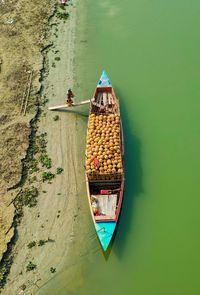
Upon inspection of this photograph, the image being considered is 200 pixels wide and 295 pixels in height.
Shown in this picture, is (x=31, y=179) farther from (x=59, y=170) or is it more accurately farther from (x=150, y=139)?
(x=150, y=139)

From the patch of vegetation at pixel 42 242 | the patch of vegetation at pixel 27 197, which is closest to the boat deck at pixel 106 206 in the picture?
the patch of vegetation at pixel 42 242

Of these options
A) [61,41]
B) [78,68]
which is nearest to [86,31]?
[61,41]

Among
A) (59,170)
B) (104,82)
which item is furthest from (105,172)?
(104,82)

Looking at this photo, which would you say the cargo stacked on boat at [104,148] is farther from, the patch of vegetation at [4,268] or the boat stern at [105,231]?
the patch of vegetation at [4,268]

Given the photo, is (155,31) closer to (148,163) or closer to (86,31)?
(86,31)

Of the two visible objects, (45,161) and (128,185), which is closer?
(128,185)

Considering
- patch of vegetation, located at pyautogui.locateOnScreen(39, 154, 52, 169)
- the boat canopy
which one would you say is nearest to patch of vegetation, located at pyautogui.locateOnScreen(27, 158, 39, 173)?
patch of vegetation, located at pyautogui.locateOnScreen(39, 154, 52, 169)

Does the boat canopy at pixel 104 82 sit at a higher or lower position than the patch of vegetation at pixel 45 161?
higher
